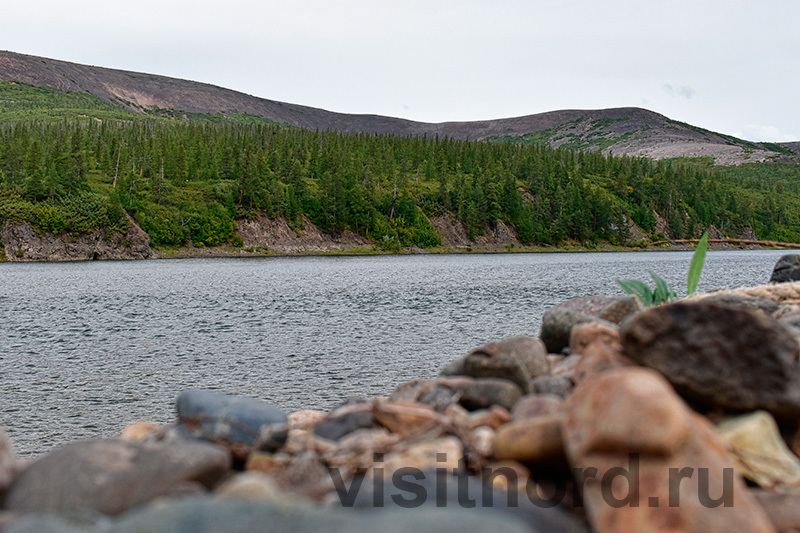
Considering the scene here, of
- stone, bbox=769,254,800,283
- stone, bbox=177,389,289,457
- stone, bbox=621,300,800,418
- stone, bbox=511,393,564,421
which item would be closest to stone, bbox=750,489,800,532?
stone, bbox=621,300,800,418

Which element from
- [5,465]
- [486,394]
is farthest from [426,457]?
[5,465]

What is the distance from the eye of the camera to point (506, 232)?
163 m

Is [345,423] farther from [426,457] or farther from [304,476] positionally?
[426,457]

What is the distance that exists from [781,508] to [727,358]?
1.68m

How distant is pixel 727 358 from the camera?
6.44 m

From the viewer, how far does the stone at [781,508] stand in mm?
4949

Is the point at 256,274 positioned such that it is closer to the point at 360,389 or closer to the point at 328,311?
the point at 328,311

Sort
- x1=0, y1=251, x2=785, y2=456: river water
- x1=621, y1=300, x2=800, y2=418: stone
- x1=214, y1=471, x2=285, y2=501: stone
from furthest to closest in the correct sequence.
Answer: x1=0, y1=251, x2=785, y2=456: river water < x1=621, y1=300, x2=800, y2=418: stone < x1=214, y1=471, x2=285, y2=501: stone

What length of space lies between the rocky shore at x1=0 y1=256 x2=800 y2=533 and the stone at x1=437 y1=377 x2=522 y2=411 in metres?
0.02

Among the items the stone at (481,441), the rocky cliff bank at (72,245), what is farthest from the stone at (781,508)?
the rocky cliff bank at (72,245)

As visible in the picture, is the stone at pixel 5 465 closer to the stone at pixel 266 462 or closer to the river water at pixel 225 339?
the stone at pixel 266 462

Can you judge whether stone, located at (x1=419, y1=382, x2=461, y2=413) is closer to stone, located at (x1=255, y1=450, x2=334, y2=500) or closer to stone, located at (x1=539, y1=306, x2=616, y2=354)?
stone, located at (x1=255, y1=450, x2=334, y2=500)

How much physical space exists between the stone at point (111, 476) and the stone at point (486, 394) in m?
2.90

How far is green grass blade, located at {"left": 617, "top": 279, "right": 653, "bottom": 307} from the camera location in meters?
14.1
